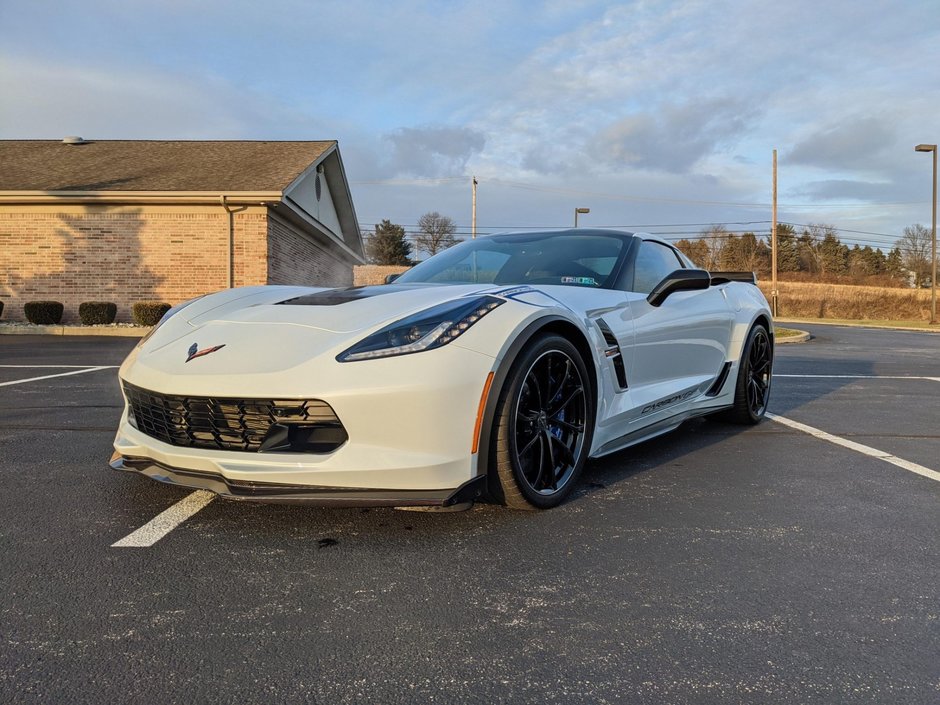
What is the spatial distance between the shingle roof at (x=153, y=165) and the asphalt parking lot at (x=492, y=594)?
14.7 meters

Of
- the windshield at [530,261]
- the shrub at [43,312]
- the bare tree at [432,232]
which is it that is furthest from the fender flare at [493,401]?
the bare tree at [432,232]

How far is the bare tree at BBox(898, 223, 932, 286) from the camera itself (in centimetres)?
6506

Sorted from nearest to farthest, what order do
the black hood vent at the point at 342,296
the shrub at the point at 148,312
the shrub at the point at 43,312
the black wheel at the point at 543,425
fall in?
1. the black wheel at the point at 543,425
2. the black hood vent at the point at 342,296
3. the shrub at the point at 148,312
4. the shrub at the point at 43,312

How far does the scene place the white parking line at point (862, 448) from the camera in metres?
3.73

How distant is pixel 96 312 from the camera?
1619 cm

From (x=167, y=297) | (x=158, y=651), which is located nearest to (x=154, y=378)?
(x=158, y=651)

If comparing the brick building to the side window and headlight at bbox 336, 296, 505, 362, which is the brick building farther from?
headlight at bbox 336, 296, 505, 362

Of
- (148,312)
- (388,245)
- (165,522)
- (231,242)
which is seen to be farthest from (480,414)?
(388,245)

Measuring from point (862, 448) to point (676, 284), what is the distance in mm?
1647

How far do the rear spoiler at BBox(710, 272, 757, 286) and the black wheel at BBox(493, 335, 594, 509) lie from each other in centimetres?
204

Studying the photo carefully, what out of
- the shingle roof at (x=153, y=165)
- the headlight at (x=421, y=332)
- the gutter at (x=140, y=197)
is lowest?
the headlight at (x=421, y=332)

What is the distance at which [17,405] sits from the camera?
5.44 metres

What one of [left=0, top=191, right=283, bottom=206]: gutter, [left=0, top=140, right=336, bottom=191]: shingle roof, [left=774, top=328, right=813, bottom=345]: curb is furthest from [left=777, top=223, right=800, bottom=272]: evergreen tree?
[left=0, top=191, right=283, bottom=206]: gutter

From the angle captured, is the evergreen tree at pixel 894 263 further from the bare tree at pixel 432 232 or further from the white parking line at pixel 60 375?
the white parking line at pixel 60 375
